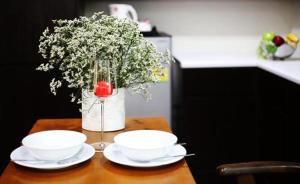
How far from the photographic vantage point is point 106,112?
1.54 metres

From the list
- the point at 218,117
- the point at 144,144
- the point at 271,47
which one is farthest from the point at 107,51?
the point at 271,47

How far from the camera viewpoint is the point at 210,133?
2949 millimetres

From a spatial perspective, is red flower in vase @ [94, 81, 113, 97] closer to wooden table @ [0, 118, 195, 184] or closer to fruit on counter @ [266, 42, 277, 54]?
wooden table @ [0, 118, 195, 184]

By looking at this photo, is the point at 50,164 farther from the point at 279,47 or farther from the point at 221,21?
the point at 221,21

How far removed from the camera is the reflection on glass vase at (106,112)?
152cm

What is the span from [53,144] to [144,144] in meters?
0.27

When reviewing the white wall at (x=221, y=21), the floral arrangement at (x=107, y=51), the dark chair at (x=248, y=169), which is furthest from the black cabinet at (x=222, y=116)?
the dark chair at (x=248, y=169)

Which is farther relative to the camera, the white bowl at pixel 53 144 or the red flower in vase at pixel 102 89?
the red flower in vase at pixel 102 89

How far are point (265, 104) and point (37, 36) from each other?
154 cm

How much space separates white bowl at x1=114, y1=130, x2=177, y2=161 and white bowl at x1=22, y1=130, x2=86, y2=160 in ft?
0.40

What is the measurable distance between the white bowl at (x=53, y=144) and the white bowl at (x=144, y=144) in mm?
122

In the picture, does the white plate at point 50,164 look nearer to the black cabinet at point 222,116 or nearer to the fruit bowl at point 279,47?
the black cabinet at point 222,116

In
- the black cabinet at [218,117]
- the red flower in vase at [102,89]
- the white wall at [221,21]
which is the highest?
the white wall at [221,21]

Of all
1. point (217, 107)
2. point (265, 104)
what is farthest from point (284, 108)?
point (217, 107)
